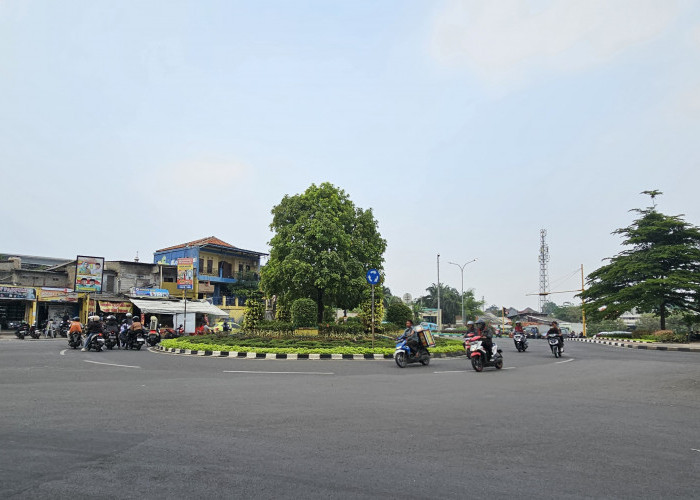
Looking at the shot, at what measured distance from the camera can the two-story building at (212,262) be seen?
4738 centimetres

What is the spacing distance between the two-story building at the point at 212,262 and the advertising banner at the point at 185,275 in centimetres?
1382

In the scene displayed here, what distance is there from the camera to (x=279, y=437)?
519 centimetres

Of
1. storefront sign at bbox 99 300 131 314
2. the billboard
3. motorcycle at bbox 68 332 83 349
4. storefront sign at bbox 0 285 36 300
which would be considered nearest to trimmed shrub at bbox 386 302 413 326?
motorcycle at bbox 68 332 83 349

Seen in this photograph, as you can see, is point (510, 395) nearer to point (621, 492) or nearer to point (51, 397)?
point (621, 492)

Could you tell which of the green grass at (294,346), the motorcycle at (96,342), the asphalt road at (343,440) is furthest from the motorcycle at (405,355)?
the motorcycle at (96,342)

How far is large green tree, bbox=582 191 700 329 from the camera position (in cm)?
3231

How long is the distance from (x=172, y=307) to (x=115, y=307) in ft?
15.5

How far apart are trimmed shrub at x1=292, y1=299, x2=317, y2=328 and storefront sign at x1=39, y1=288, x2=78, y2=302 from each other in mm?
24590

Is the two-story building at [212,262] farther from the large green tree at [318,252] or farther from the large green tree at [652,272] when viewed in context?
the large green tree at [652,272]

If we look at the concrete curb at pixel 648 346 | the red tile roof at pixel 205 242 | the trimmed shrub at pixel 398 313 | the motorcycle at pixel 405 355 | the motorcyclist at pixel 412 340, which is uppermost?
the red tile roof at pixel 205 242

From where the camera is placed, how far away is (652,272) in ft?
109

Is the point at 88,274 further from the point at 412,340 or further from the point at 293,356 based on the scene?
the point at 412,340

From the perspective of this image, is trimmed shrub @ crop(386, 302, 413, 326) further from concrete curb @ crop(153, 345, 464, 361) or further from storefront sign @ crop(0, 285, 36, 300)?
storefront sign @ crop(0, 285, 36, 300)

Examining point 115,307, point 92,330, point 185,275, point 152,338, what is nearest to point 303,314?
point 152,338
